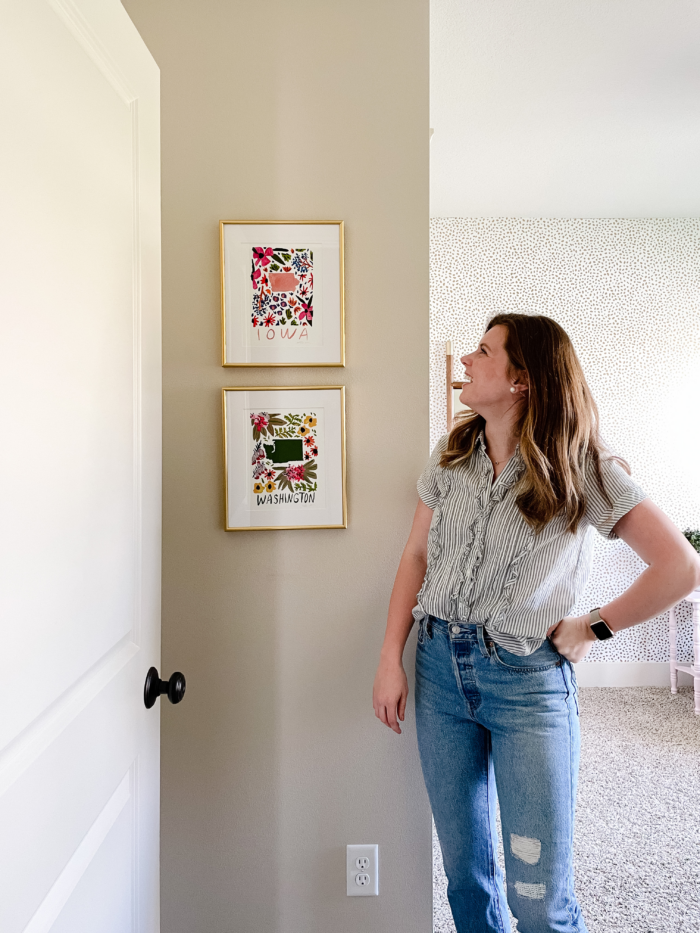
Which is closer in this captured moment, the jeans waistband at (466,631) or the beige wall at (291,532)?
the jeans waistband at (466,631)

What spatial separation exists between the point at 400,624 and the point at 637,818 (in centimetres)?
173

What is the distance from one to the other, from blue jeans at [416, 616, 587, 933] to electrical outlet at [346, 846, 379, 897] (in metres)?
0.24

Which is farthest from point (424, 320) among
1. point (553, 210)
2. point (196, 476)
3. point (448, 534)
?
point (553, 210)

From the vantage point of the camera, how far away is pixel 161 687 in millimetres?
1097

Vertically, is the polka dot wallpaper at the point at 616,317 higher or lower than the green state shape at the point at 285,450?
higher

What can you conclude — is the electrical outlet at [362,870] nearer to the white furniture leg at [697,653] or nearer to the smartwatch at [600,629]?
the smartwatch at [600,629]

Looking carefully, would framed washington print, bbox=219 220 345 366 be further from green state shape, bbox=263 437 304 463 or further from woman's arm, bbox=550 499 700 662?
woman's arm, bbox=550 499 700 662

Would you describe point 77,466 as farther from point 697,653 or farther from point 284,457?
point 697,653

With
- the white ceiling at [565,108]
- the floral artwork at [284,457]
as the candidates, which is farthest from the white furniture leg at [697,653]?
the floral artwork at [284,457]

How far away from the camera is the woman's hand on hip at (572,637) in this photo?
124cm

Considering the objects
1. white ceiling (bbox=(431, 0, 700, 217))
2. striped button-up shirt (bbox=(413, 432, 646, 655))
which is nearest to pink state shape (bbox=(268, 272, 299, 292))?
striped button-up shirt (bbox=(413, 432, 646, 655))

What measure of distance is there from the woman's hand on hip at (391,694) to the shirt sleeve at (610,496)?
1.71 ft

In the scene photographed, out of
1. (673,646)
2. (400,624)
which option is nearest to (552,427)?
(400,624)

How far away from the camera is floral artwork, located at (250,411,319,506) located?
1.51 meters
